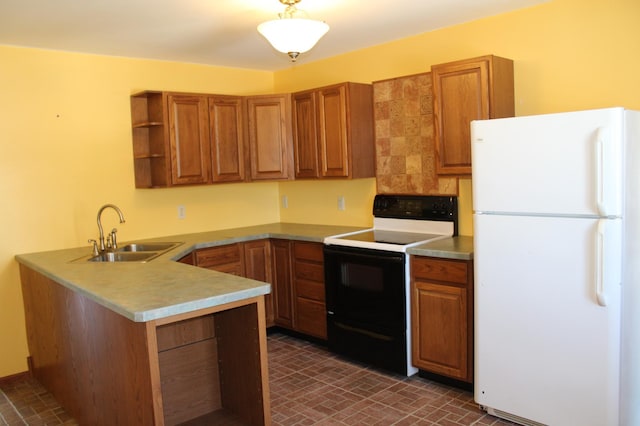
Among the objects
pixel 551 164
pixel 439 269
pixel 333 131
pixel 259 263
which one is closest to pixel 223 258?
pixel 259 263

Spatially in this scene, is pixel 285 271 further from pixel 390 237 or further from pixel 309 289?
pixel 390 237

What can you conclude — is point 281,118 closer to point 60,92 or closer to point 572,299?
point 60,92

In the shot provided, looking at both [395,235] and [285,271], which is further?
[285,271]

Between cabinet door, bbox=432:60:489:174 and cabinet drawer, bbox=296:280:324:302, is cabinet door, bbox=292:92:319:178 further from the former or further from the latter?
cabinet door, bbox=432:60:489:174

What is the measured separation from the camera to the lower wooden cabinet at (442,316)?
3.18 m

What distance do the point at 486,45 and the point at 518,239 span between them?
1.54 meters

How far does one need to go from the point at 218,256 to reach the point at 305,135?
4.12ft

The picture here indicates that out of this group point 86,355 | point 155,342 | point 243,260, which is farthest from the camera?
point 243,260

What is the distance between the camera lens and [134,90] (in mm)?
4352

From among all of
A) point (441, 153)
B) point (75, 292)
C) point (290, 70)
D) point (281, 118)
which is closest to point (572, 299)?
point (441, 153)

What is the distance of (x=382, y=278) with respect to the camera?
3568mm

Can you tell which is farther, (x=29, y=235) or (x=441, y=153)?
(x=29, y=235)

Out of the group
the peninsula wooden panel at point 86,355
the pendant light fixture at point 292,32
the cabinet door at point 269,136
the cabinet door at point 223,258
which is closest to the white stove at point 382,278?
the cabinet door at point 223,258

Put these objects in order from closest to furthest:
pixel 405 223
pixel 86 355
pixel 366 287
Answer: pixel 86 355, pixel 366 287, pixel 405 223
